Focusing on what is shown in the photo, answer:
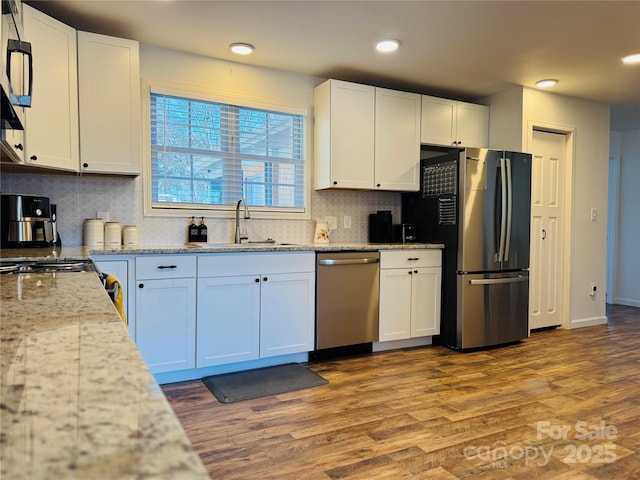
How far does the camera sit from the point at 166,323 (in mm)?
2828

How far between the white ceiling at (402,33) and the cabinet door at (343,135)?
0.69ft

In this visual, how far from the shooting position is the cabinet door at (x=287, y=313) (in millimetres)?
3160

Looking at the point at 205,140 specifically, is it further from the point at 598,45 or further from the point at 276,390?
the point at 598,45

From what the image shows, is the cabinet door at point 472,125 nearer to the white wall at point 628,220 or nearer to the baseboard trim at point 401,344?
the baseboard trim at point 401,344

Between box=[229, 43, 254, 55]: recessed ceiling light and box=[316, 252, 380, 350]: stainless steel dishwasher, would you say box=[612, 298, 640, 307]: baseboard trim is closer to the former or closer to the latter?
box=[316, 252, 380, 350]: stainless steel dishwasher

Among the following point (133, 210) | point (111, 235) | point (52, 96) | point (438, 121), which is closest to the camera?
point (52, 96)

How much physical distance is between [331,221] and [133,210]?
168 centimetres

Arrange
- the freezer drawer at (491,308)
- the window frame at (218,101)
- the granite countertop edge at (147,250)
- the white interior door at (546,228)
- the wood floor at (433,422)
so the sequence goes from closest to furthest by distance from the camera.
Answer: the wood floor at (433,422), the granite countertop edge at (147,250), the window frame at (218,101), the freezer drawer at (491,308), the white interior door at (546,228)

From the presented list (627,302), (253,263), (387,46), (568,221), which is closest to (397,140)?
(387,46)

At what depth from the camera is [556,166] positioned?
15.1 ft

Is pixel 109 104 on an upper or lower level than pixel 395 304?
upper

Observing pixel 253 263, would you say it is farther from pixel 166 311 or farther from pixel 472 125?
pixel 472 125

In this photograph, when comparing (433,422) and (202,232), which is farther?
(202,232)

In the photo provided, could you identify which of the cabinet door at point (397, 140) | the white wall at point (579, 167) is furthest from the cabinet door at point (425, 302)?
the white wall at point (579, 167)
